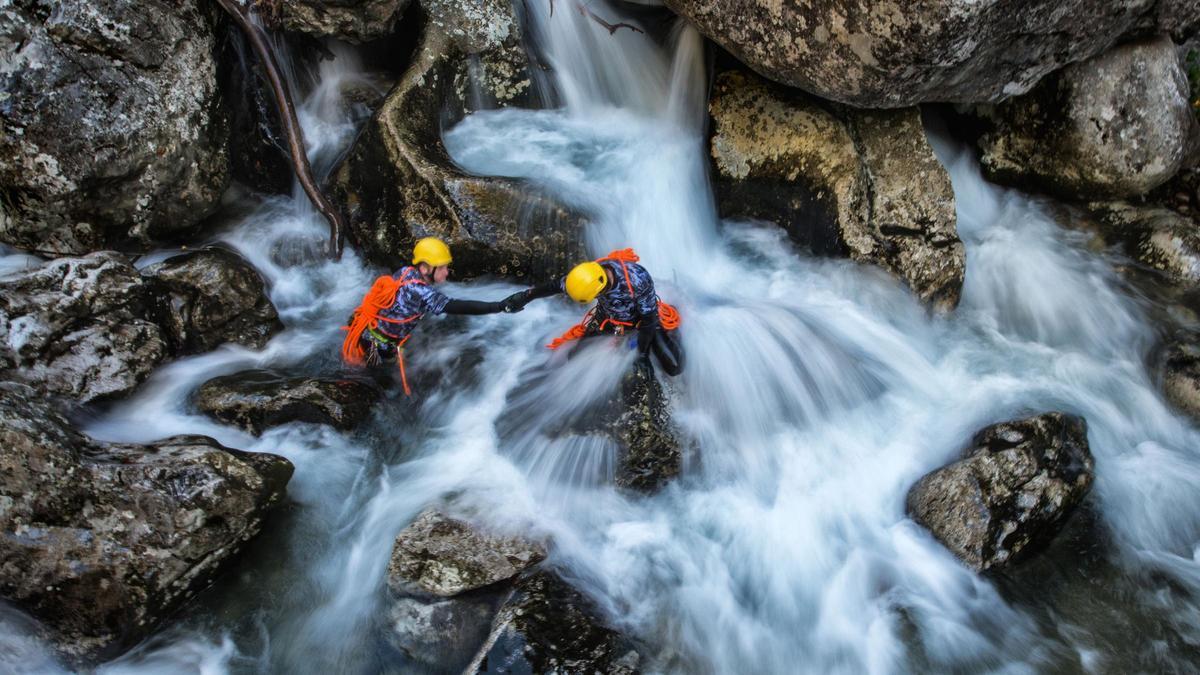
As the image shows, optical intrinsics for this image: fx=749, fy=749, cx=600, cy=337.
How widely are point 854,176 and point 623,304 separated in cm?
279

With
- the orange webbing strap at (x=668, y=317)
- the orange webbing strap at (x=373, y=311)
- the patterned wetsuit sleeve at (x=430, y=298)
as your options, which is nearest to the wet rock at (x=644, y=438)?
→ the orange webbing strap at (x=668, y=317)

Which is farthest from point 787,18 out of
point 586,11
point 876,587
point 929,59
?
point 876,587

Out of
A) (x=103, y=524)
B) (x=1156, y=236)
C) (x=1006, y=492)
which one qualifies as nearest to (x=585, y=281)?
(x=1006, y=492)

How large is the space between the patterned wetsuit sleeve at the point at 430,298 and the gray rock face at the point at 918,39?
10.8 ft

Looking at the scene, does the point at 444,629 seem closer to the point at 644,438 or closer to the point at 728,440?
the point at 644,438

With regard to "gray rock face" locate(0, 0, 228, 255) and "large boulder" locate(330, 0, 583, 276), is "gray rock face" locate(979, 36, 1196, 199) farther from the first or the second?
"gray rock face" locate(0, 0, 228, 255)

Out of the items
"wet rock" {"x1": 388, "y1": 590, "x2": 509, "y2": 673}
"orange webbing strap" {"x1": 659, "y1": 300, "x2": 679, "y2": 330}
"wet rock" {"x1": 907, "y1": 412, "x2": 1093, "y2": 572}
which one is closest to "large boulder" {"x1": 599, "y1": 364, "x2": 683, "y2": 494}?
"orange webbing strap" {"x1": 659, "y1": 300, "x2": 679, "y2": 330}

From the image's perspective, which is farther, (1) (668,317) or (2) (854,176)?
(2) (854,176)

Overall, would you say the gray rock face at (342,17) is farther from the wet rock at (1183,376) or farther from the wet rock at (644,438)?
the wet rock at (1183,376)

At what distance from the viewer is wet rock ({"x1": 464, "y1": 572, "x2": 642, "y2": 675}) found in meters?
4.30

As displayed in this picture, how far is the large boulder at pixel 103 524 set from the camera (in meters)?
4.41

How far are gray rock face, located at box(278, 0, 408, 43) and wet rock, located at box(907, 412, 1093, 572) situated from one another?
6384 mm

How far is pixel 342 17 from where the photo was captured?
705 cm

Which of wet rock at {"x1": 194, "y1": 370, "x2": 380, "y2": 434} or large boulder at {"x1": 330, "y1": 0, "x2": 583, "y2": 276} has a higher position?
large boulder at {"x1": 330, "y1": 0, "x2": 583, "y2": 276}
